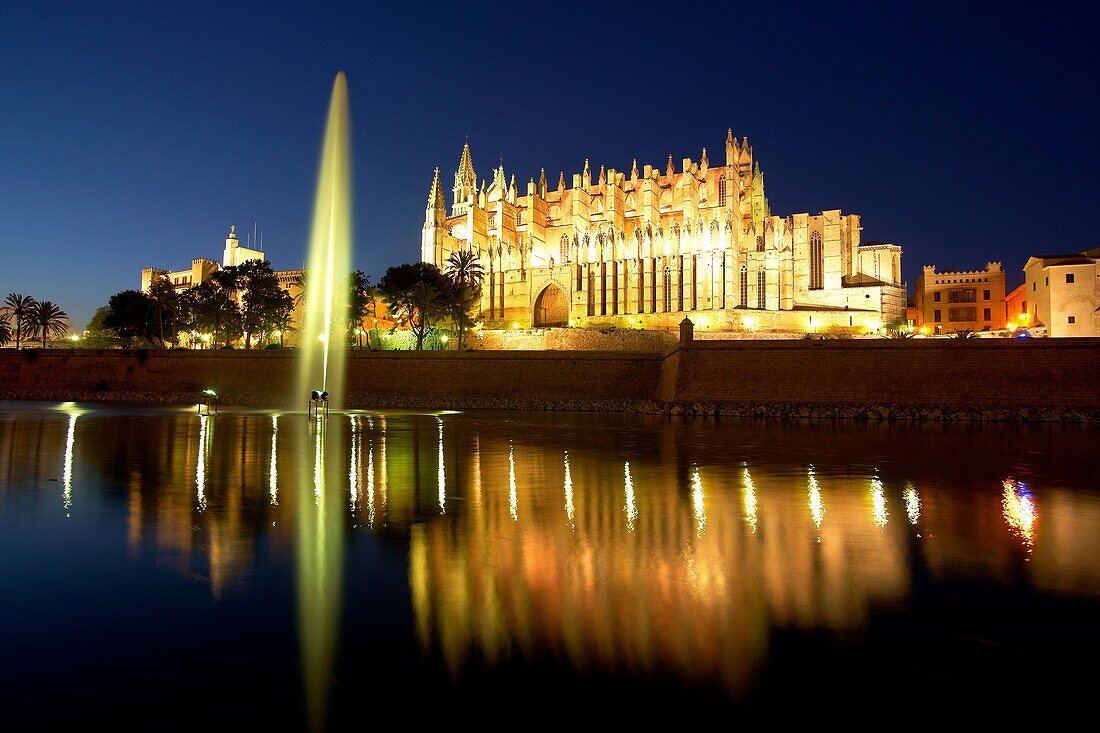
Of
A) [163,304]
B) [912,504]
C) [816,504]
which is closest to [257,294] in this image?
[163,304]

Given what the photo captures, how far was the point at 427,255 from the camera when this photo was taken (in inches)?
2788

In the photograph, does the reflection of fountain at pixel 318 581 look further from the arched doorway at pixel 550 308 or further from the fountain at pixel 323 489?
the arched doorway at pixel 550 308

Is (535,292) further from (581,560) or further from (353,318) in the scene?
(581,560)

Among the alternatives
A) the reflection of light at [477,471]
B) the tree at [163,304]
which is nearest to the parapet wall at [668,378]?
the tree at [163,304]

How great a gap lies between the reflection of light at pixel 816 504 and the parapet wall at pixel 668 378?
1838 cm

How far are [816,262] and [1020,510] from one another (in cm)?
5825

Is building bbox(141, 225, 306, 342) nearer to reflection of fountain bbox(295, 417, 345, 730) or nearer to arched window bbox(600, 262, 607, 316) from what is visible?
arched window bbox(600, 262, 607, 316)

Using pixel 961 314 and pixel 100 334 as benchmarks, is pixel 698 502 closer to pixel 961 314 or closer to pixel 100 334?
pixel 961 314

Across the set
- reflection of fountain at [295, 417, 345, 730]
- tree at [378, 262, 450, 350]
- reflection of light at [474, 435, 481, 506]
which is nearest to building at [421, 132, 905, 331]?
tree at [378, 262, 450, 350]

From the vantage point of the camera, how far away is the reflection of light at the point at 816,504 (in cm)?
886

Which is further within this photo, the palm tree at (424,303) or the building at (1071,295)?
the palm tree at (424,303)

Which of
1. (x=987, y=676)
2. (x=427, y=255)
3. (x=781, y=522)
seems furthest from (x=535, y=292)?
(x=987, y=676)

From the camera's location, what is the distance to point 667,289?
62719 millimetres

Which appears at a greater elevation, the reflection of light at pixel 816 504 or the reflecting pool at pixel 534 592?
the reflection of light at pixel 816 504
